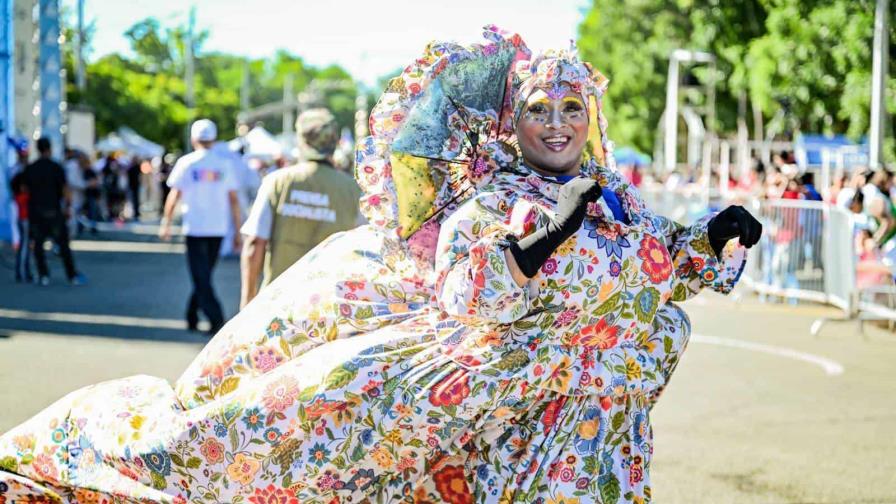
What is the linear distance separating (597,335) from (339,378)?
818 mm

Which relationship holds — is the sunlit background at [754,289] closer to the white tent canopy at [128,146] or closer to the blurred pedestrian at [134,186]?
the blurred pedestrian at [134,186]

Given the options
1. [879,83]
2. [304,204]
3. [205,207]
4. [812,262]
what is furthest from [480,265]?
[879,83]

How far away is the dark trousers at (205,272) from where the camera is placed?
35.9ft

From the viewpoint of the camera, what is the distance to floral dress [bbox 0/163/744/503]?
13.1 ft

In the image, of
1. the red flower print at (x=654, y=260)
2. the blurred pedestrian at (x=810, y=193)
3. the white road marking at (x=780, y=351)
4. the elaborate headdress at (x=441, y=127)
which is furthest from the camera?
the blurred pedestrian at (x=810, y=193)

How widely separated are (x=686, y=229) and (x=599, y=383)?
0.77 meters

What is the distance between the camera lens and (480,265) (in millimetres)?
3826

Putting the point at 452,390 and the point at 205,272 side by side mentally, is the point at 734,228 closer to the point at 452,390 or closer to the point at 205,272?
the point at 452,390

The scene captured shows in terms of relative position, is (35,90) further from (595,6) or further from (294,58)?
(294,58)

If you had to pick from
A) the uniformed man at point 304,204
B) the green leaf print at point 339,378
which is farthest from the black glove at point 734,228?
the uniformed man at point 304,204

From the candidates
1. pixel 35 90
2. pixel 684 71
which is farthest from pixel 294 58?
pixel 35 90

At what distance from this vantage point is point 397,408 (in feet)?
13.4

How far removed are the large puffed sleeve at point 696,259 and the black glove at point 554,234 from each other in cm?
56

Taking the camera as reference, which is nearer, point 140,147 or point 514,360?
point 514,360
